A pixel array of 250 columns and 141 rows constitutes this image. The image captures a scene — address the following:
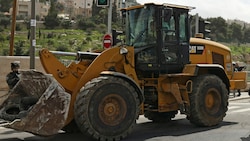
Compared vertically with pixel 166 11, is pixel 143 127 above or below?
below

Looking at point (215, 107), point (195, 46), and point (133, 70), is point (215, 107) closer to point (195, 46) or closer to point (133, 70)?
point (195, 46)

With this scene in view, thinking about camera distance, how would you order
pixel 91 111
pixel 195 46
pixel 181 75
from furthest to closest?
pixel 195 46, pixel 181 75, pixel 91 111

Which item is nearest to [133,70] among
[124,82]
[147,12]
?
[124,82]

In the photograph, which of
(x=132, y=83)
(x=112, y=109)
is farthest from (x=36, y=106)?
(x=132, y=83)

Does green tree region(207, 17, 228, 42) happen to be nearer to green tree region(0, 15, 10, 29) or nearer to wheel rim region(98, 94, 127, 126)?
green tree region(0, 15, 10, 29)

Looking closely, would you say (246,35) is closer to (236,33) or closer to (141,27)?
(236,33)

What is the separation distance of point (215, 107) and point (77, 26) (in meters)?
77.2

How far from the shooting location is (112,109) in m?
8.76

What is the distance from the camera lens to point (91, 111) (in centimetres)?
837

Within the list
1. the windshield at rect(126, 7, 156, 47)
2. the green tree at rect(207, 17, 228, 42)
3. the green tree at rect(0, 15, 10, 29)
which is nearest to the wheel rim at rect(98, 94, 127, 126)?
the windshield at rect(126, 7, 156, 47)

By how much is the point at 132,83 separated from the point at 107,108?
2.65 ft

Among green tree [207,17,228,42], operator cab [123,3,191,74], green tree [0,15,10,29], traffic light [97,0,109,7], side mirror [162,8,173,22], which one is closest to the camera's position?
side mirror [162,8,173,22]

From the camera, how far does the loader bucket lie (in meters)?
7.76

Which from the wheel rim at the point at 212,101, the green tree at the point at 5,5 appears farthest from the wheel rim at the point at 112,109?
the green tree at the point at 5,5
